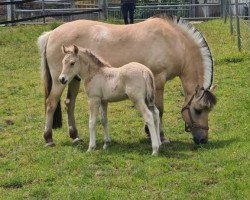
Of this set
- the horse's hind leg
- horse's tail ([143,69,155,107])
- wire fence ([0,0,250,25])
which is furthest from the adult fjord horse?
wire fence ([0,0,250,25])

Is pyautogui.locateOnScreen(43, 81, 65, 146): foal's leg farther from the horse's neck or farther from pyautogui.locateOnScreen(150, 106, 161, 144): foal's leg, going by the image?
the horse's neck

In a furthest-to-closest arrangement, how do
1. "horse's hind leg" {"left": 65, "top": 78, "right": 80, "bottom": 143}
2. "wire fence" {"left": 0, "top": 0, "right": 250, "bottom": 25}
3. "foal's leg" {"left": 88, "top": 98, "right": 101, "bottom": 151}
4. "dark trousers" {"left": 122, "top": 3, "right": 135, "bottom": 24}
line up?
"wire fence" {"left": 0, "top": 0, "right": 250, "bottom": 25} → "dark trousers" {"left": 122, "top": 3, "right": 135, "bottom": 24} → "horse's hind leg" {"left": 65, "top": 78, "right": 80, "bottom": 143} → "foal's leg" {"left": 88, "top": 98, "right": 101, "bottom": 151}

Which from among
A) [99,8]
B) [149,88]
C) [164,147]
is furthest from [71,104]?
[99,8]

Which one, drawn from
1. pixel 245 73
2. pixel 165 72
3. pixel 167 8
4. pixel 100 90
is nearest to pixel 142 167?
pixel 100 90

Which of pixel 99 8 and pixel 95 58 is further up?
pixel 99 8

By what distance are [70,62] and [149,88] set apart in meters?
1.20

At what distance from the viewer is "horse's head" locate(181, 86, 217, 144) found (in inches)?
341

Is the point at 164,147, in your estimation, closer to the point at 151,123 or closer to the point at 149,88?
the point at 151,123

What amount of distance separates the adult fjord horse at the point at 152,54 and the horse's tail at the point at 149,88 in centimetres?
68

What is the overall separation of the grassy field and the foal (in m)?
0.45

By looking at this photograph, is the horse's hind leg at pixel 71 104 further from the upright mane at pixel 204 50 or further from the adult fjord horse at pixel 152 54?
the upright mane at pixel 204 50

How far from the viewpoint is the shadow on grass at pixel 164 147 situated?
8.13 meters

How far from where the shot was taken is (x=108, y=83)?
826 centimetres

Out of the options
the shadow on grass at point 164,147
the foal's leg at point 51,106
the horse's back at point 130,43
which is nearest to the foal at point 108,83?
the shadow on grass at point 164,147
